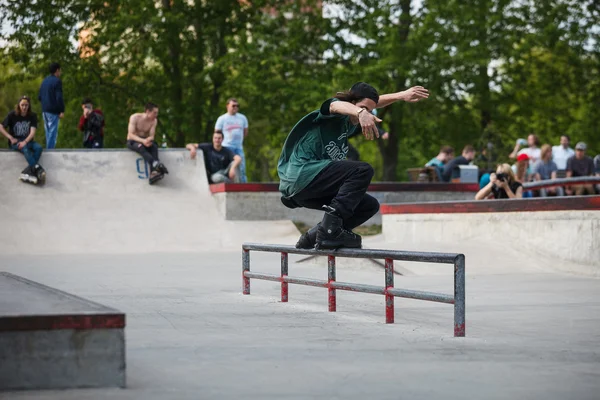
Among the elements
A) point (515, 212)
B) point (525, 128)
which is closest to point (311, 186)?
point (515, 212)

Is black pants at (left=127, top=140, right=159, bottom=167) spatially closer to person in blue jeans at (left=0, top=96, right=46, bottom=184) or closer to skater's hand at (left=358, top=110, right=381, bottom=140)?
person in blue jeans at (left=0, top=96, right=46, bottom=184)

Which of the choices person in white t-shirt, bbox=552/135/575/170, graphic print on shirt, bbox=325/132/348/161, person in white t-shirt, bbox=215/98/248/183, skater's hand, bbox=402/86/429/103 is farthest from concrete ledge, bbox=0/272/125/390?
person in white t-shirt, bbox=552/135/575/170

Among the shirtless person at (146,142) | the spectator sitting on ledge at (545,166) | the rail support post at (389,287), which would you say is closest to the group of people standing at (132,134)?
the shirtless person at (146,142)

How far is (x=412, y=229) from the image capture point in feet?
54.3

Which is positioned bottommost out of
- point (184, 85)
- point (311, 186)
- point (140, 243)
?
point (140, 243)

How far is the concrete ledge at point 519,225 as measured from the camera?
42.2 feet

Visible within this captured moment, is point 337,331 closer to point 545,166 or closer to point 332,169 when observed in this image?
point 332,169

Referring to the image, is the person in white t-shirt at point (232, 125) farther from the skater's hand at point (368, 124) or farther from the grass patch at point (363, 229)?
the skater's hand at point (368, 124)

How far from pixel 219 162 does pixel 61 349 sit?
16.0 m

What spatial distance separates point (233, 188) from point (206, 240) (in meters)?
1.36

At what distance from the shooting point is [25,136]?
769 inches

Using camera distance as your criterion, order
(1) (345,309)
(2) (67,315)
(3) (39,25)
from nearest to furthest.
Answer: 1. (2) (67,315)
2. (1) (345,309)
3. (3) (39,25)

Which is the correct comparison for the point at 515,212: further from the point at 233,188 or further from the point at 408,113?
the point at 408,113

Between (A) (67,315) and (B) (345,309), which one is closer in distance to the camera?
(A) (67,315)
